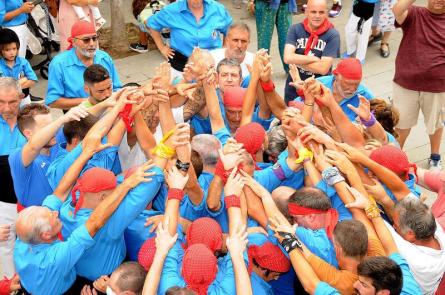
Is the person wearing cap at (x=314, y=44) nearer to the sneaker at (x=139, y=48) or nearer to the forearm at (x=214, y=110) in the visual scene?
the forearm at (x=214, y=110)

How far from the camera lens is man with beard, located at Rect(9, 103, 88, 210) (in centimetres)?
397

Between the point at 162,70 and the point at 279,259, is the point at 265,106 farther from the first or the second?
the point at 279,259

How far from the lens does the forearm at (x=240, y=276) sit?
300 cm

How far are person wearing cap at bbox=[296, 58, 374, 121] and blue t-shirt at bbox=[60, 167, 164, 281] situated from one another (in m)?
1.95

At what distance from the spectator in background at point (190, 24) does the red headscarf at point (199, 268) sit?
11.7 feet

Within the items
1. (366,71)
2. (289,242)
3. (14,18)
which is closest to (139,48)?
(14,18)

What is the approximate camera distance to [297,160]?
12.9ft

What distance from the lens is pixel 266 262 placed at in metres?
3.39

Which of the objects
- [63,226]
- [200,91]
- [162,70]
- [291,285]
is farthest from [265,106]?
[63,226]

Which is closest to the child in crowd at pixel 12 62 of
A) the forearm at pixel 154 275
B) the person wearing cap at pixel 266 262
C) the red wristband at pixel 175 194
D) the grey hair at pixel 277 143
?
the grey hair at pixel 277 143

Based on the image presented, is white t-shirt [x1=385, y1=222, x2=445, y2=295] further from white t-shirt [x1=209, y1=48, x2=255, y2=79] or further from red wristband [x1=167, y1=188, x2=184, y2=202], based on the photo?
white t-shirt [x1=209, y1=48, x2=255, y2=79]

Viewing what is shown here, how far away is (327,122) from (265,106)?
72cm

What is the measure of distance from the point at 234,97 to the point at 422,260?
6.88 feet

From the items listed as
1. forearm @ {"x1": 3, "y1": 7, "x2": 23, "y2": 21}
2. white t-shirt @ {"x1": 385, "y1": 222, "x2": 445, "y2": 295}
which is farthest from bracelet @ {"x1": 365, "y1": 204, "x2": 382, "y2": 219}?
forearm @ {"x1": 3, "y1": 7, "x2": 23, "y2": 21}
